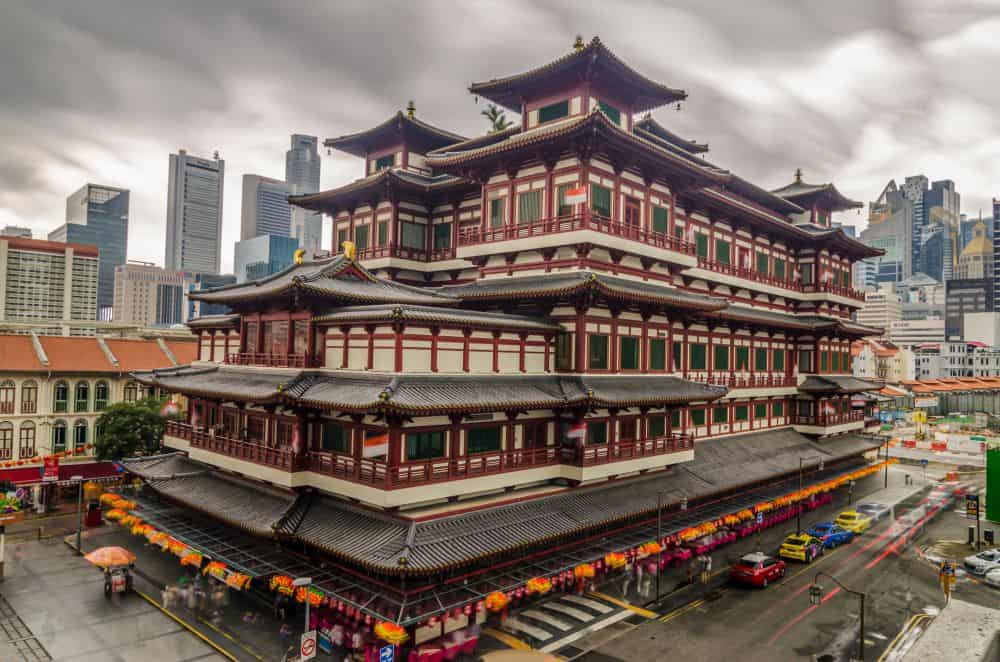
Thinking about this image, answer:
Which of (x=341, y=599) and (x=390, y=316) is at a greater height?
(x=390, y=316)

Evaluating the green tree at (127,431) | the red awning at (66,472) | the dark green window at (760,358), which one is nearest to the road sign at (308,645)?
the green tree at (127,431)

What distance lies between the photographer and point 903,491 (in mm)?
61156

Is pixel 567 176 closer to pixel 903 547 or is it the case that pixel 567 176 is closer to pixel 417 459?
pixel 417 459

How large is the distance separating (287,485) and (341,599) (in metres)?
6.76

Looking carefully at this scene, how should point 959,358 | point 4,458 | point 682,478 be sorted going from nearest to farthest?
1. point 682,478
2. point 4,458
3. point 959,358

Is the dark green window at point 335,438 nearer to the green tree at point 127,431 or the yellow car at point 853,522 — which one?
the green tree at point 127,431

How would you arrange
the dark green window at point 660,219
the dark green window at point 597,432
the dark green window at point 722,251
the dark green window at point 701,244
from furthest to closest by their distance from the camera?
the dark green window at point 722,251 → the dark green window at point 701,244 → the dark green window at point 660,219 → the dark green window at point 597,432

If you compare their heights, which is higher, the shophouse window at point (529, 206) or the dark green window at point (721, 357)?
the shophouse window at point (529, 206)

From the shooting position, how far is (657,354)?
121 feet

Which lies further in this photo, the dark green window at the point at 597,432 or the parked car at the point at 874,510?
the parked car at the point at 874,510

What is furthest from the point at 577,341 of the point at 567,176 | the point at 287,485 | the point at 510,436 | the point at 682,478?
the point at 287,485

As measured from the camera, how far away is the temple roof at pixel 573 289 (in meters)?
30.3

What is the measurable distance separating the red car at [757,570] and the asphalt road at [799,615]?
0.48 meters

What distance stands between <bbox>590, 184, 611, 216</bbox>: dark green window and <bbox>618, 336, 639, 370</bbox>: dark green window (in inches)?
278
